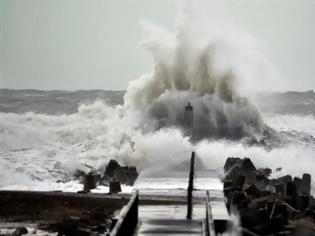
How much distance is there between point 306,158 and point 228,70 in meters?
5.44

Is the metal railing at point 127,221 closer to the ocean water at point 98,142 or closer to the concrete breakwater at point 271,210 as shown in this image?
the concrete breakwater at point 271,210

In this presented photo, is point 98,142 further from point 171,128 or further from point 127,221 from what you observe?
point 127,221

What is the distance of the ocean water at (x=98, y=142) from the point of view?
23.8m

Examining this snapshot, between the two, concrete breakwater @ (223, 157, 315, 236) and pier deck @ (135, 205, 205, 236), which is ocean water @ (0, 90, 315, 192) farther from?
pier deck @ (135, 205, 205, 236)

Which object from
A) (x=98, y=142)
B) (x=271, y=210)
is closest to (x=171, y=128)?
(x=98, y=142)

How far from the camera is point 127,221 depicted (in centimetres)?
1004

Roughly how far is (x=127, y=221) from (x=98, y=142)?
67.4 feet

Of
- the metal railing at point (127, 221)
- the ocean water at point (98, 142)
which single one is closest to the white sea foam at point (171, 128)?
the ocean water at point (98, 142)

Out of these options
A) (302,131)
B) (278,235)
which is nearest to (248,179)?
(278,235)

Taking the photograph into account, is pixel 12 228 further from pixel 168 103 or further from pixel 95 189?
pixel 168 103

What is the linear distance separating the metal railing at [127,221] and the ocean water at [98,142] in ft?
21.3

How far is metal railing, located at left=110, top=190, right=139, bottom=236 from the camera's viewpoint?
8.98 m

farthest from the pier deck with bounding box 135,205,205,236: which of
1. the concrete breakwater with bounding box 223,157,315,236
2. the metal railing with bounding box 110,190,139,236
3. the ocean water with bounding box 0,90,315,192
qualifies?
the ocean water with bounding box 0,90,315,192

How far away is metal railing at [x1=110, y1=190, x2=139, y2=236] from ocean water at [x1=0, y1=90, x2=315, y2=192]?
650cm
